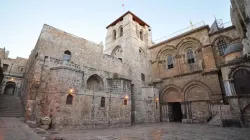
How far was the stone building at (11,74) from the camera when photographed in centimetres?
2522

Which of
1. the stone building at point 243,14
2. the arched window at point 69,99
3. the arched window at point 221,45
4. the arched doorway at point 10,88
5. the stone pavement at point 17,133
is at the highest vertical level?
the arched window at point 221,45

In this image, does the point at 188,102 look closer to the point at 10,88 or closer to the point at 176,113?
the point at 176,113

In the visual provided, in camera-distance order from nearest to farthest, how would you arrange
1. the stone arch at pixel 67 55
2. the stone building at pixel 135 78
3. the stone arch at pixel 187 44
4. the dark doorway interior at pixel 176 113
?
the stone building at pixel 135 78, the stone arch at pixel 67 55, the stone arch at pixel 187 44, the dark doorway interior at pixel 176 113

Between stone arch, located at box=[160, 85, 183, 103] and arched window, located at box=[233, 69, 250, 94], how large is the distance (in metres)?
5.89

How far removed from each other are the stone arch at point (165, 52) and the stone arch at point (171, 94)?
4.75 metres

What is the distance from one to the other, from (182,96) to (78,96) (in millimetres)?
12465

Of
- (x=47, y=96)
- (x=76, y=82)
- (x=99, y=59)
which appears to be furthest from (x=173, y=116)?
(x=47, y=96)

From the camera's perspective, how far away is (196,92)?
16.0 metres

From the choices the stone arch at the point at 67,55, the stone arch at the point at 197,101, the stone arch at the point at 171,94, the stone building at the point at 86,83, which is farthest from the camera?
the stone arch at the point at 171,94

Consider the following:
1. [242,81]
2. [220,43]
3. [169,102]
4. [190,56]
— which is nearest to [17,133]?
[169,102]

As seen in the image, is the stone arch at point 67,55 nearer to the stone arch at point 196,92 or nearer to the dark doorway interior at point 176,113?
the stone arch at point 196,92

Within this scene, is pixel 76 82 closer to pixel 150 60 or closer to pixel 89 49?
pixel 89 49

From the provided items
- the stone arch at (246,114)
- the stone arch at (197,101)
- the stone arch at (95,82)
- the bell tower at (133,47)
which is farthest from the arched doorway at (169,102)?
the stone arch at (95,82)

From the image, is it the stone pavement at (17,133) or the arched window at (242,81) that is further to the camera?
the arched window at (242,81)
